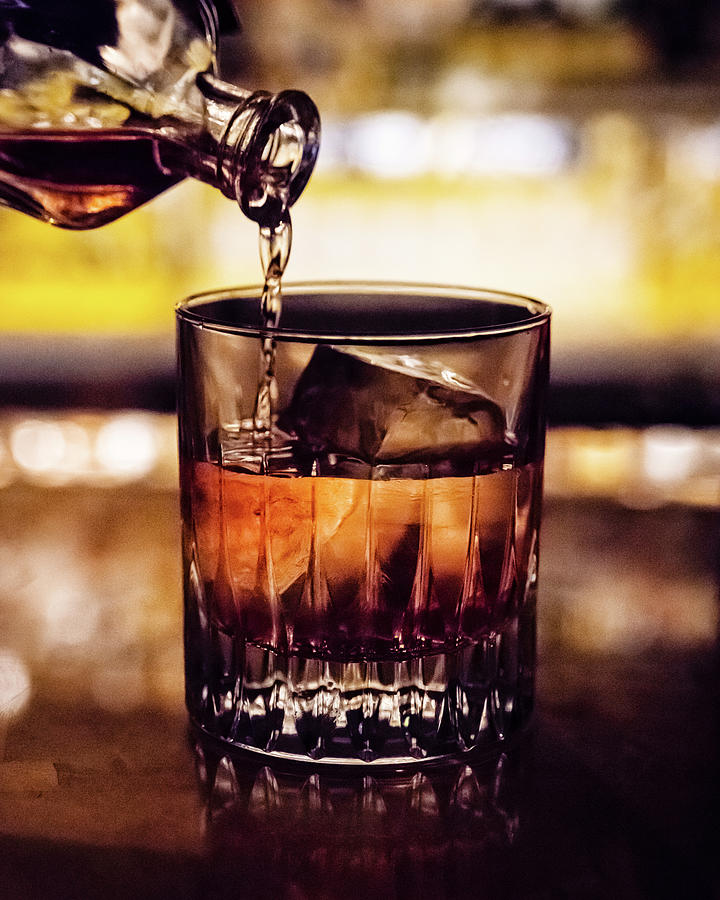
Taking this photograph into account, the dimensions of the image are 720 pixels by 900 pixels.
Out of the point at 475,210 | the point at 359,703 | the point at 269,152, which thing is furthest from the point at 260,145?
the point at 475,210

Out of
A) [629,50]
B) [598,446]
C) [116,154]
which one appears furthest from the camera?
[629,50]

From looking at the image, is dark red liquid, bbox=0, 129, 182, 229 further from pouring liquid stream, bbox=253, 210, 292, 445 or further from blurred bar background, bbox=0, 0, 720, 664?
blurred bar background, bbox=0, 0, 720, 664

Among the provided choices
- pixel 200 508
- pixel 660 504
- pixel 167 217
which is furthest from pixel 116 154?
pixel 167 217

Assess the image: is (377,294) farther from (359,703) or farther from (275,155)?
(359,703)

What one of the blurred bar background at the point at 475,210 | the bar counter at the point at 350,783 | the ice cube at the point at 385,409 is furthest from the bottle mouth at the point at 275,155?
the blurred bar background at the point at 475,210

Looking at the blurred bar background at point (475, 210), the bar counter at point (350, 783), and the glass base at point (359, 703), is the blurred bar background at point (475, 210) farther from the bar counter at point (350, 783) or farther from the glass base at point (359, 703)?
the glass base at point (359, 703)

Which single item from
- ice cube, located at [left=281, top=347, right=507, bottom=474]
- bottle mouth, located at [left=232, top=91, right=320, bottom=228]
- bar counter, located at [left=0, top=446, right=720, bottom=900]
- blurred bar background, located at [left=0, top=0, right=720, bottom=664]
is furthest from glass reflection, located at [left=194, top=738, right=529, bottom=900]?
blurred bar background, located at [left=0, top=0, right=720, bottom=664]

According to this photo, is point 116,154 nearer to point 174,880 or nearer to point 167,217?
point 174,880
